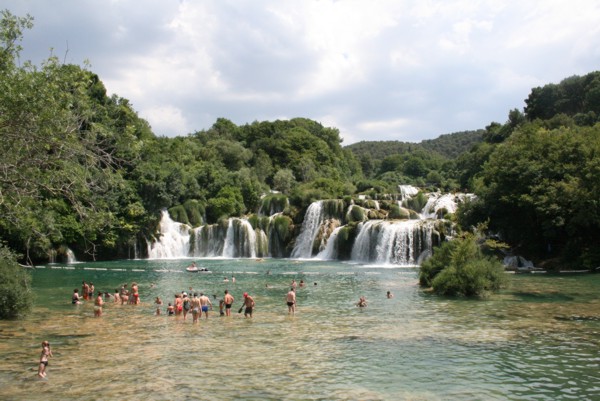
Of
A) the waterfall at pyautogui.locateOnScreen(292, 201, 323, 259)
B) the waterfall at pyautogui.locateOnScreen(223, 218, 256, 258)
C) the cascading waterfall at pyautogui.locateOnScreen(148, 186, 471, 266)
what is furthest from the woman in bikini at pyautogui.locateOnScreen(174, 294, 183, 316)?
the waterfall at pyautogui.locateOnScreen(223, 218, 256, 258)

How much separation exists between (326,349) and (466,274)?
1329cm

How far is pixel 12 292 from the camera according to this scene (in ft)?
65.3

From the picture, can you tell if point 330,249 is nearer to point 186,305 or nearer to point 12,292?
point 186,305

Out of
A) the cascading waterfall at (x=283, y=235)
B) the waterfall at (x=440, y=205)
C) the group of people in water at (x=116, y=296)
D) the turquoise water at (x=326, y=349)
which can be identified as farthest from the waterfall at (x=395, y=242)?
the group of people in water at (x=116, y=296)

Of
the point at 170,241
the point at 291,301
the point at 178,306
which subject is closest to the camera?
the point at 291,301

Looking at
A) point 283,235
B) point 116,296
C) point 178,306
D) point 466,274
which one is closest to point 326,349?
point 178,306

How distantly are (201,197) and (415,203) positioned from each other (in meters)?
27.3

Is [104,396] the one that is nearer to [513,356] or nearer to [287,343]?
[287,343]

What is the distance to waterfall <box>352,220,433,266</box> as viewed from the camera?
44.4 m

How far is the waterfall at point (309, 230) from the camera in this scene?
56094 mm

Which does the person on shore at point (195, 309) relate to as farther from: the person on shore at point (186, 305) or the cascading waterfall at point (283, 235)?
the cascading waterfall at point (283, 235)

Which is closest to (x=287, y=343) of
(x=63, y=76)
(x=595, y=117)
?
(x=63, y=76)

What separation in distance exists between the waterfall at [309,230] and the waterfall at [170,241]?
42.0ft

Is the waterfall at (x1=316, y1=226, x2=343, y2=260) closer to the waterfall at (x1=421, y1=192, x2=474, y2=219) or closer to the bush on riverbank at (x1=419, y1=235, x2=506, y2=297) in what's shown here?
the waterfall at (x1=421, y1=192, x2=474, y2=219)
